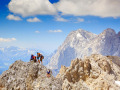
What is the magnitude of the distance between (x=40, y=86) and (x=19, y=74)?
170 inches

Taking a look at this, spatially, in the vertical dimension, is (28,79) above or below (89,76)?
below

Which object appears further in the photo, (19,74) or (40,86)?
(19,74)

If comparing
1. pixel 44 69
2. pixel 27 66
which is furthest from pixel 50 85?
pixel 27 66

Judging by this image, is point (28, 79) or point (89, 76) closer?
point (28, 79)

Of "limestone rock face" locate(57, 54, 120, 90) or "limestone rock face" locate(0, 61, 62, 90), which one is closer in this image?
"limestone rock face" locate(0, 61, 62, 90)

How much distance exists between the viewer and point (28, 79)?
2100 centimetres

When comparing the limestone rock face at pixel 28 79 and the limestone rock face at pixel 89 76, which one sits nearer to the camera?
the limestone rock face at pixel 28 79

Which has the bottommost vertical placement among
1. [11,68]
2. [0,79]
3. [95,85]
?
[95,85]

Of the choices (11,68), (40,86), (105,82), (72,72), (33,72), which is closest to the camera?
(40,86)

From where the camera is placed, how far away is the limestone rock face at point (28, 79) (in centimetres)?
2007

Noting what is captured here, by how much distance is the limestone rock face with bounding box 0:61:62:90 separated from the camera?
790 inches

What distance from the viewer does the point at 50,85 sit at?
19.7 meters

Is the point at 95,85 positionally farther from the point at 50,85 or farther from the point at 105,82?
the point at 50,85

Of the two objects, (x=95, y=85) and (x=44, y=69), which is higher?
(x=44, y=69)
